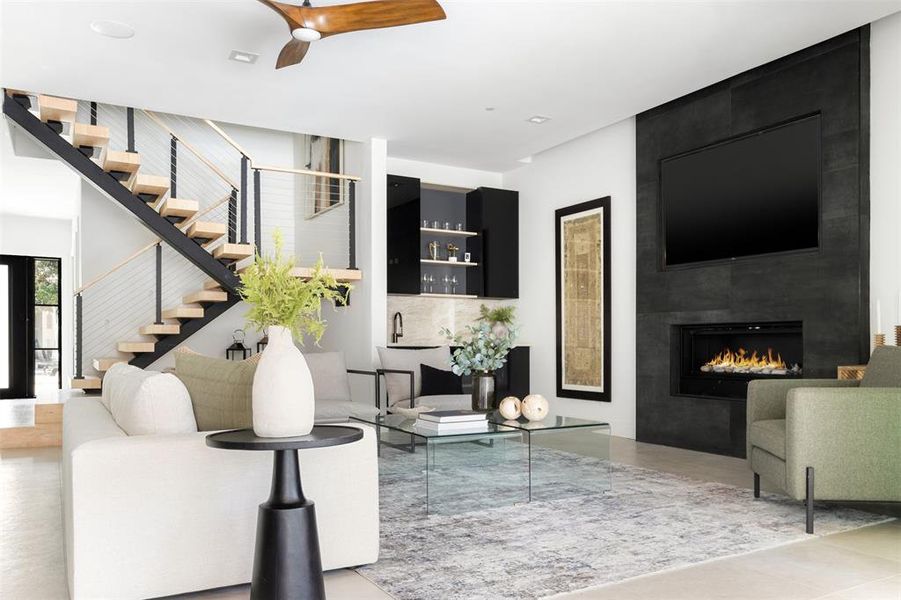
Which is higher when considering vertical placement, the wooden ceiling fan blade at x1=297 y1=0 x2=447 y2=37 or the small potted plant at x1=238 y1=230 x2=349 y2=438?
the wooden ceiling fan blade at x1=297 y1=0 x2=447 y2=37

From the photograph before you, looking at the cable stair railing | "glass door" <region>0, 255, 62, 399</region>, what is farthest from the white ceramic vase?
"glass door" <region>0, 255, 62, 399</region>

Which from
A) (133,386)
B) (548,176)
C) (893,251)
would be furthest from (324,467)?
(548,176)

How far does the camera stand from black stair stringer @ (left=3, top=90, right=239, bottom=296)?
611cm

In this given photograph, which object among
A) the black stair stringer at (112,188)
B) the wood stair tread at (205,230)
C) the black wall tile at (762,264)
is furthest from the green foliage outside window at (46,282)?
the black wall tile at (762,264)

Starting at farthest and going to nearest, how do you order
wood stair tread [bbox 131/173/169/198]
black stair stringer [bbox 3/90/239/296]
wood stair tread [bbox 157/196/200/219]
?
wood stair tread [bbox 157/196/200/219] < wood stair tread [bbox 131/173/169/198] < black stair stringer [bbox 3/90/239/296]

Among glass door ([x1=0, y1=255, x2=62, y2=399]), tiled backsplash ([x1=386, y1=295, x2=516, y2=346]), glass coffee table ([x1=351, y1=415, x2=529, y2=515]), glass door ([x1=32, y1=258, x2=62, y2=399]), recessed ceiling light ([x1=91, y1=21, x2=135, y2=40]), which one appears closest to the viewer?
glass coffee table ([x1=351, y1=415, x2=529, y2=515])

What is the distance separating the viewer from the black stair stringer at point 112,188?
20.1 feet

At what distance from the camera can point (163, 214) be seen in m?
7.03

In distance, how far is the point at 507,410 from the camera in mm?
4520

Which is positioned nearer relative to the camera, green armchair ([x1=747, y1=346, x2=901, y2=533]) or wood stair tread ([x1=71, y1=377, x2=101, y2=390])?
green armchair ([x1=747, y1=346, x2=901, y2=533])

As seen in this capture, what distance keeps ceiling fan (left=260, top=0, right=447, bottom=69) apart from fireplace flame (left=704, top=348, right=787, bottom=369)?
12.2 feet

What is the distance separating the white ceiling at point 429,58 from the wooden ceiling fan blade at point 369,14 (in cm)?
42

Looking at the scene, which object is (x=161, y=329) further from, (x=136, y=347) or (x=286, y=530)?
(x=286, y=530)

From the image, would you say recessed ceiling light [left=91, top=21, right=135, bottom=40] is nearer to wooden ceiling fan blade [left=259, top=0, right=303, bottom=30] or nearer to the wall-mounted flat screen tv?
wooden ceiling fan blade [left=259, top=0, right=303, bottom=30]
